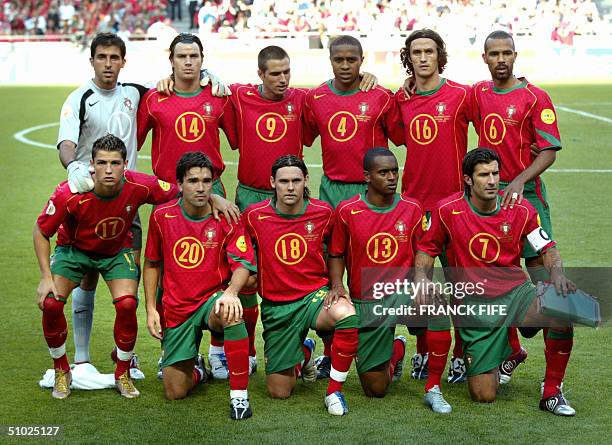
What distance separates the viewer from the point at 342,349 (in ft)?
20.3

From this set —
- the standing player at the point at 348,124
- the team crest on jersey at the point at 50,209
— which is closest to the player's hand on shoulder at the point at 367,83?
the standing player at the point at 348,124

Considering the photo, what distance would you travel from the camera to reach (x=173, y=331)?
21.1ft

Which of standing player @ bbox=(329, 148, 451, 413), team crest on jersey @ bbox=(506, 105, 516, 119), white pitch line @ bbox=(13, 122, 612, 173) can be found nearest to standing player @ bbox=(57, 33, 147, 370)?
standing player @ bbox=(329, 148, 451, 413)

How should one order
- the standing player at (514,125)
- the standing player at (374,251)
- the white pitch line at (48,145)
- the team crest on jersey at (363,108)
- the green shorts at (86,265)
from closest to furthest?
the standing player at (374,251), the green shorts at (86,265), the standing player at (514,125), the team crest on jersey at (363,108), the white pitch line at (48,145)

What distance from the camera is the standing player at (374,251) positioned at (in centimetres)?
643

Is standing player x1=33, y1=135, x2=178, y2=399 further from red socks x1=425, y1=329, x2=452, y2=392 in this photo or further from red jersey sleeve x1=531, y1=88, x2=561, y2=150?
red jersey sleeve x1=531, y1=88, x2=561, y2=150

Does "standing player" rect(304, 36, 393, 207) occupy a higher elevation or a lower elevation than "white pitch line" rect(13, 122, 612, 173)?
higher

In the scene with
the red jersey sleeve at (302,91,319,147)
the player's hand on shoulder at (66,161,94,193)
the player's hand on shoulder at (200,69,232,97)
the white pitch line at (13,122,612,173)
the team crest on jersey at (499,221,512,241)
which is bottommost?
the white pitch line at (13,122,612,173)

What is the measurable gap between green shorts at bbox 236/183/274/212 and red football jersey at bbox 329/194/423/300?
817mm

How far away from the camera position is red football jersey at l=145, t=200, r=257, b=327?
643 centimetres

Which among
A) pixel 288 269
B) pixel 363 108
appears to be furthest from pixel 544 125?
pixel 288 269

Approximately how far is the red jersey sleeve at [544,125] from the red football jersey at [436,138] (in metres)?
0.44

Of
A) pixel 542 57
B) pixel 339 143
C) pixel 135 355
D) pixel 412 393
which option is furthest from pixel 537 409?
pixel 542 57

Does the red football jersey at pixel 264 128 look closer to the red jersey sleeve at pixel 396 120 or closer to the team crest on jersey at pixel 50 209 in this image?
the red jersey sleeve at pixel 396 120
